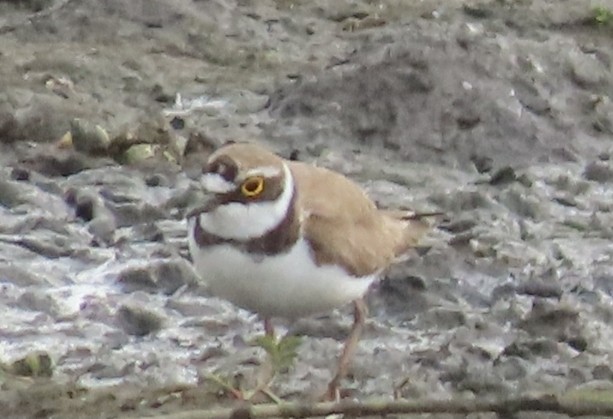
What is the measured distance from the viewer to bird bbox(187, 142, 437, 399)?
5.43 metres

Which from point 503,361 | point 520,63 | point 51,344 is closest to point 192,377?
point 51,344

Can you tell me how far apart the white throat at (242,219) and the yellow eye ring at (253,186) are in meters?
0.04

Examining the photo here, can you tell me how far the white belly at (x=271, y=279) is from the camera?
5.44 metres

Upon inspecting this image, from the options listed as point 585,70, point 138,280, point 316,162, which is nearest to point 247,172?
point 138,280

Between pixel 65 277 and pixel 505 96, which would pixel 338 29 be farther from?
pixel 65 277

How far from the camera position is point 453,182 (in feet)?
27.5

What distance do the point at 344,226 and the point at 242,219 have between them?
22.2 inches

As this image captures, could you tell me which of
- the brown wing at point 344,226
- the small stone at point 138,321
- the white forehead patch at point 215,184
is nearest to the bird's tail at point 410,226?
the brown wing at point 344,226

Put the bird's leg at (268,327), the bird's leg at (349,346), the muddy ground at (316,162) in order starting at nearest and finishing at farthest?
1. the bird's leg at (349,346)
2. the bird's leg at (268,327)
3. the muddy ground at (316,162)

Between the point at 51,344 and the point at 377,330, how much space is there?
1.22 metres

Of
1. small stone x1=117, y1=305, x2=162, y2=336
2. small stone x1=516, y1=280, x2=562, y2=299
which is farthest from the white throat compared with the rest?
small stone x1=516, y1=280, x2=562, y2=299

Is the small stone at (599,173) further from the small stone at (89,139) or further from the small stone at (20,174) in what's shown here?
the small stone at (20,174)

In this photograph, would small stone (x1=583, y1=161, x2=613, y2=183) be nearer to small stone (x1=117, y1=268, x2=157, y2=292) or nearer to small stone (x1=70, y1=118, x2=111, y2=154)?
small stone (x1=70, y1=118, x2=111, y2=154)

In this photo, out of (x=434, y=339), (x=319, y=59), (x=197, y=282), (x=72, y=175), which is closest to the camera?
(x=434, y=339)
